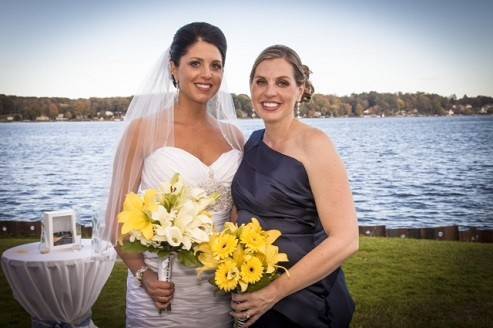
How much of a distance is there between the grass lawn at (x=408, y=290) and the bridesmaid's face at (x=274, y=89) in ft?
12.2

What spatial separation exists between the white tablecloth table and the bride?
1.74 metres

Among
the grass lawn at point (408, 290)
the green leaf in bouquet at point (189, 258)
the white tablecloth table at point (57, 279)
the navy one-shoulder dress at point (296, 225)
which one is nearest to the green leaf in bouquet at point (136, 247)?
the green leaf in bouquet at point (189, 258)

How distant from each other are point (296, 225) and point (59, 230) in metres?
3.04

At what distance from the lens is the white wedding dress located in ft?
8.99

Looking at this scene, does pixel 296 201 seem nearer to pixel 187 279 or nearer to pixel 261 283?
pixel 261 283

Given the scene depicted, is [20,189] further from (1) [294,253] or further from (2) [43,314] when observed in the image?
(1) [294,253]

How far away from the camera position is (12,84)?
56.0ft

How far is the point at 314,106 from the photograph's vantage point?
16688mm

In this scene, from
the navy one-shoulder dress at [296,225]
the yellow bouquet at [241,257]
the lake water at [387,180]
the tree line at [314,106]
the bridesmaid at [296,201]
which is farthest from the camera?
the lake water at [387,180]

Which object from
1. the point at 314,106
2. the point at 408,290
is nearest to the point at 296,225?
the point at 408,290

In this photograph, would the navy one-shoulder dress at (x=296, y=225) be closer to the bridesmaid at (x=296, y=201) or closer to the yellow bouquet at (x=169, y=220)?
the bridesmaid at (x=296, y=201)

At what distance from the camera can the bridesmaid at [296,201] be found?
86.1 inches

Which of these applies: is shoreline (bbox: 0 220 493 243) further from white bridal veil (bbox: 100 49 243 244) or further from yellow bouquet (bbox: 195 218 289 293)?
yellow bouquet (bbox: 195 218 289 293)

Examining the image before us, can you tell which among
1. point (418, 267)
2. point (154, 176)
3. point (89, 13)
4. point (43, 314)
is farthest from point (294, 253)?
point (89, 13)
